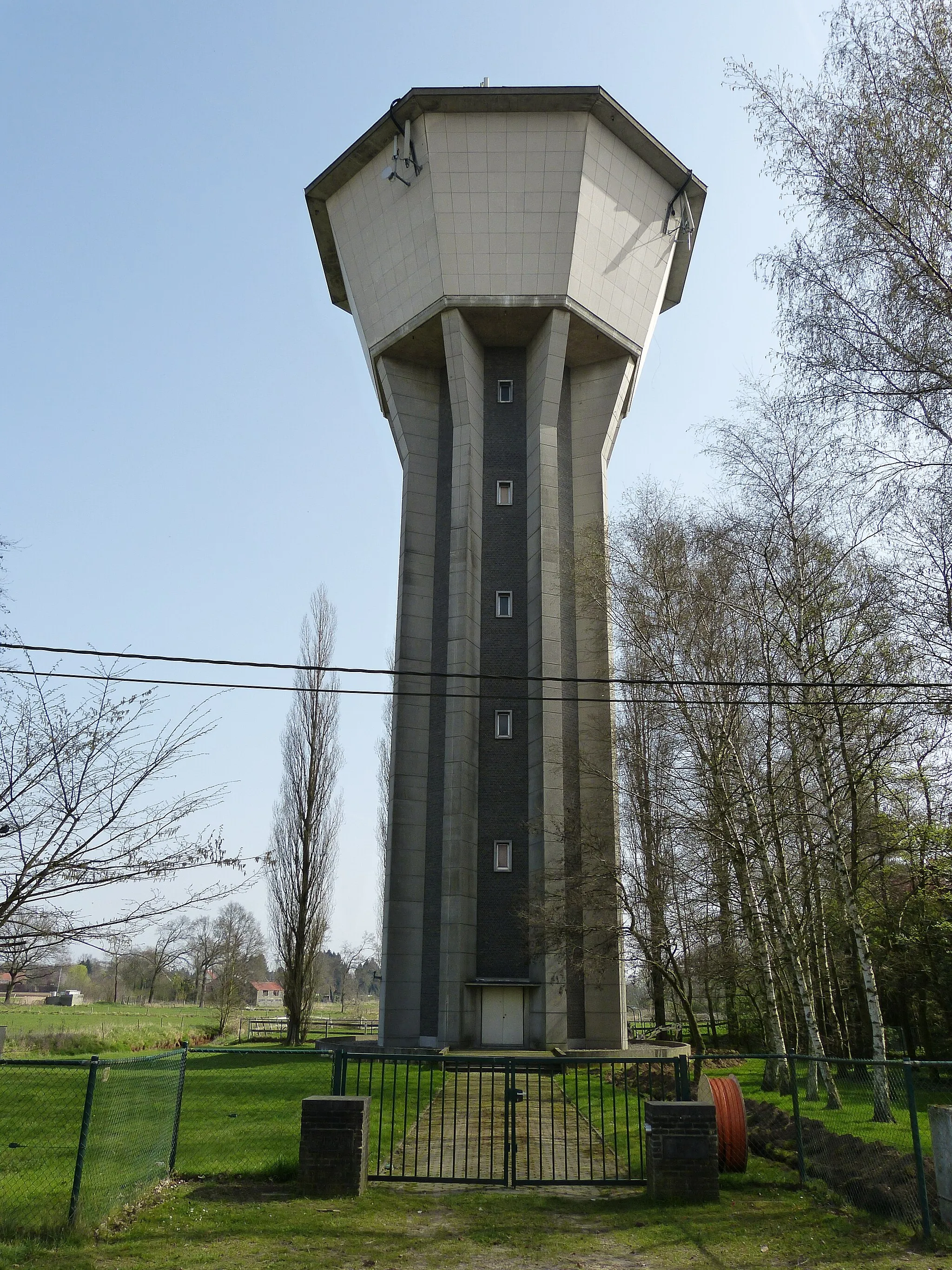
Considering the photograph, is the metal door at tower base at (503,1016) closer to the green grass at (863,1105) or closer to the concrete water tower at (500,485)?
the concrete water tower at (500,485)

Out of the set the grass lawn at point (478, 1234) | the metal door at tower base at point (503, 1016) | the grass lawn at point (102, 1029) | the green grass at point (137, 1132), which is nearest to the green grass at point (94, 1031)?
the grass lawn at point (102, 1029)

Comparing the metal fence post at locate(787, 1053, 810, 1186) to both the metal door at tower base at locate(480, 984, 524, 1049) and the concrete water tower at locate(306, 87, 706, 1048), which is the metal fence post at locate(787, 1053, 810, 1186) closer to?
the concrete water tower at locate(306, 87, 706, 1048)

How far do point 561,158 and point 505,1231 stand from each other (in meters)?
31.4

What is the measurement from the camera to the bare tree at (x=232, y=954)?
48.5 meters

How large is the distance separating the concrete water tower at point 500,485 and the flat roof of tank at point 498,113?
0.27 feet

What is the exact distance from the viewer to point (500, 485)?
33.7m

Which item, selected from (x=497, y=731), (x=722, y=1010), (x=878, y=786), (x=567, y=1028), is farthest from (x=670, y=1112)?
(x=722, y=1010)

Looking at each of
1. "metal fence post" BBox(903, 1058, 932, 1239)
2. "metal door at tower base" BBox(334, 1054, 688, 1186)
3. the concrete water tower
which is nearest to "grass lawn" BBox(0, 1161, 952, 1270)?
"metal fence post" BBox(903, 1058, 932, 1239)

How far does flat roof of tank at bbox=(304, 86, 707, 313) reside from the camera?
31484 millimetres

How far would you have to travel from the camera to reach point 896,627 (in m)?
17.0

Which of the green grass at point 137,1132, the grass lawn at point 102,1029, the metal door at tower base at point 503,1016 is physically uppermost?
the metal door at tower base at point 503,1016

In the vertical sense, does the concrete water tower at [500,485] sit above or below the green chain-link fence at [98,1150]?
above

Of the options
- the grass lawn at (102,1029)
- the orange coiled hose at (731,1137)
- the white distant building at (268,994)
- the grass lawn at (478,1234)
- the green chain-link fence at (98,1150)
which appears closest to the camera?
the grass lawn at (478,1234)

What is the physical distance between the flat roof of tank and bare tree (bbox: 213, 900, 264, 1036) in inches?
1371
